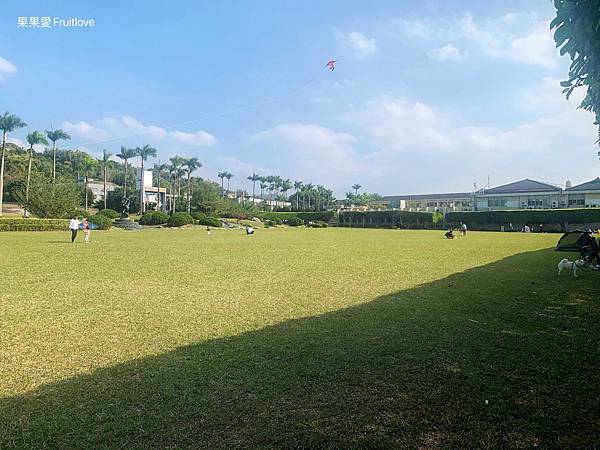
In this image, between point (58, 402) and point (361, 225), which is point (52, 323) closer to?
point (58, 402)

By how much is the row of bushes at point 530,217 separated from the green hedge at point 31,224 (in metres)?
50.3

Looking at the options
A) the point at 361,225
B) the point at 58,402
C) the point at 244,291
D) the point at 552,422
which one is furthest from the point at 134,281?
the point at 361,225

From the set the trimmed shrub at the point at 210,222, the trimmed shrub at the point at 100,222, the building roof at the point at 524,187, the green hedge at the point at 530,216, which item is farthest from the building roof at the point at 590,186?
the trimmed shrub at the point at 100,222

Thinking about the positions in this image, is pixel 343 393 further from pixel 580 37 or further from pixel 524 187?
pixel 524 187

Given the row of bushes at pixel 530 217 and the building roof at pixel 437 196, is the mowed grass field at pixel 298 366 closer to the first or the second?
the row of bushes at pixel 530 217

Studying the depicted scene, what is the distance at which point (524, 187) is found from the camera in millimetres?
76188

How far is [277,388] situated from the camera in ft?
12.6

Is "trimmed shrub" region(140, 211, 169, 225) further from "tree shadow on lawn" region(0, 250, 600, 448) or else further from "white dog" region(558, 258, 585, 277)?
"tree shadow on lawn" region(0, 250, 600, 448)

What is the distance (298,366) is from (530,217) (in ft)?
188

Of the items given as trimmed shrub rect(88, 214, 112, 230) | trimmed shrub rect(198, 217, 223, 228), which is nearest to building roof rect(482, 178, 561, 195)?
trimmed shrub rect(198, 217, 223, 228)

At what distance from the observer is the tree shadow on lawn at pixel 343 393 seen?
299cm

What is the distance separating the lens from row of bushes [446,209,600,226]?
159 feet

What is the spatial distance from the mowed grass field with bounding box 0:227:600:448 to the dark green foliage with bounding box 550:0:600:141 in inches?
118

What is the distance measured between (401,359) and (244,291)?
16.1 ft
